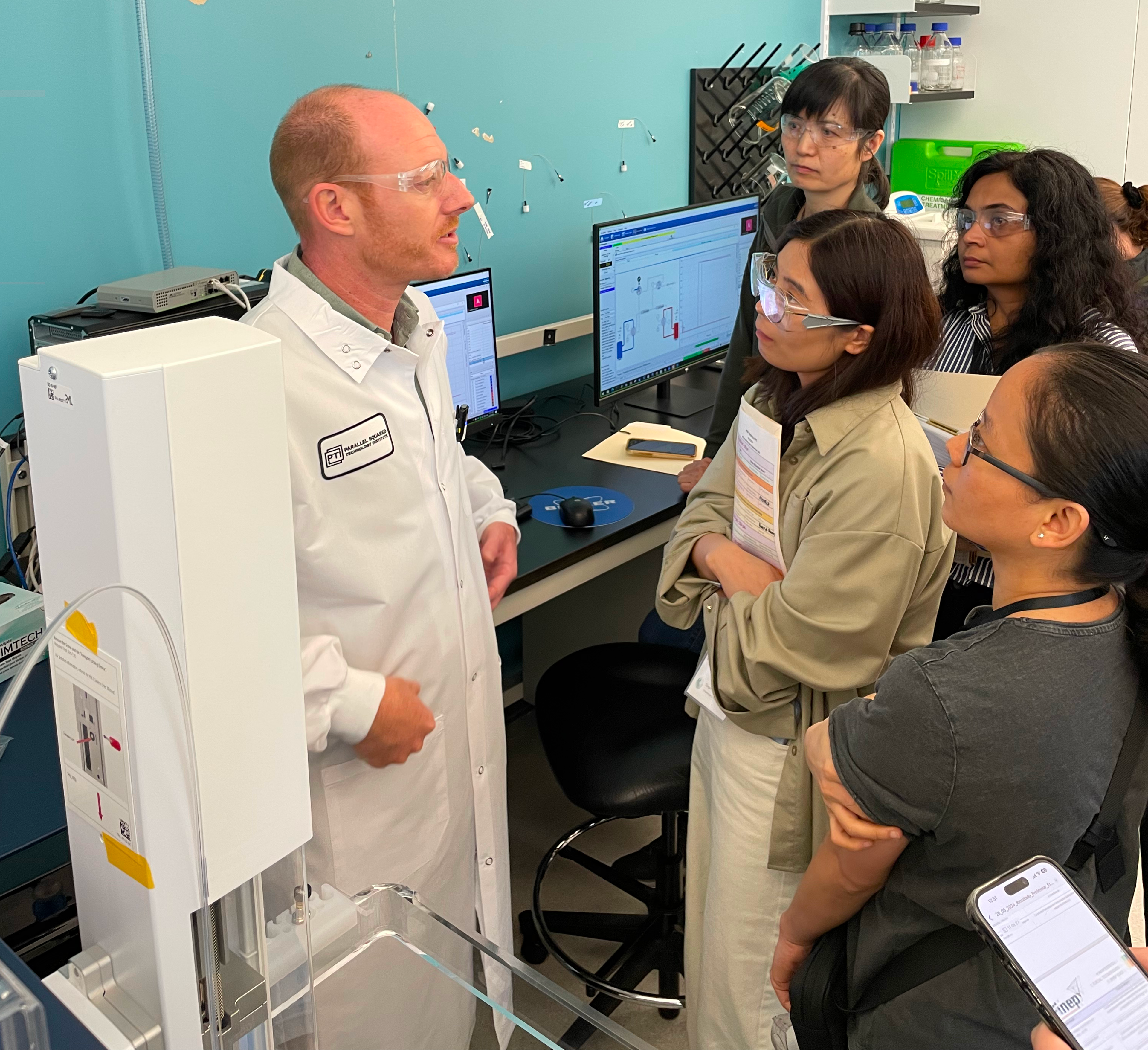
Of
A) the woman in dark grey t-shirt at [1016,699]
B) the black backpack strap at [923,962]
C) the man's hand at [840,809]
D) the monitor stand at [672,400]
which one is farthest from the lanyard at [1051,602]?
the monitor stand at [672,400]

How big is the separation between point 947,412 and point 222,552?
1.50 meters

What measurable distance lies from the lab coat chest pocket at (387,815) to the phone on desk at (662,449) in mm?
1126

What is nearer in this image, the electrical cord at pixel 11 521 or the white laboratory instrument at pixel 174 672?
the white laboratory instrument at pixel 174 672

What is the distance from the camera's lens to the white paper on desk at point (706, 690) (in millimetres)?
1565

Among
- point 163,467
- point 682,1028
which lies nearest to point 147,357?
point 163,467

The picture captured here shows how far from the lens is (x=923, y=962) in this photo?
112 centimetres

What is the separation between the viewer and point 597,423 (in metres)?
2.77

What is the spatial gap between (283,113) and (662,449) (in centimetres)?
109

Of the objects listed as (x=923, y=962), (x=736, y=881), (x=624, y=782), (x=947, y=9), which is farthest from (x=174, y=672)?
(x=947, y=9)

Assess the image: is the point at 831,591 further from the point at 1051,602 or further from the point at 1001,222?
the point at 1001,222

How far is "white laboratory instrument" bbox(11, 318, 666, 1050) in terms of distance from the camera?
62 cm

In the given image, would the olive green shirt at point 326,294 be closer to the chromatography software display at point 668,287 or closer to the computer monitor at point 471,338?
the computer monitor at point 471,338

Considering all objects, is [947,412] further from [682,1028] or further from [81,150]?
[81,150]

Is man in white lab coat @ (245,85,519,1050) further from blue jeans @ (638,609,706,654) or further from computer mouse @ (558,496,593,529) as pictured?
blue jeans @ (638,609,706,654)
